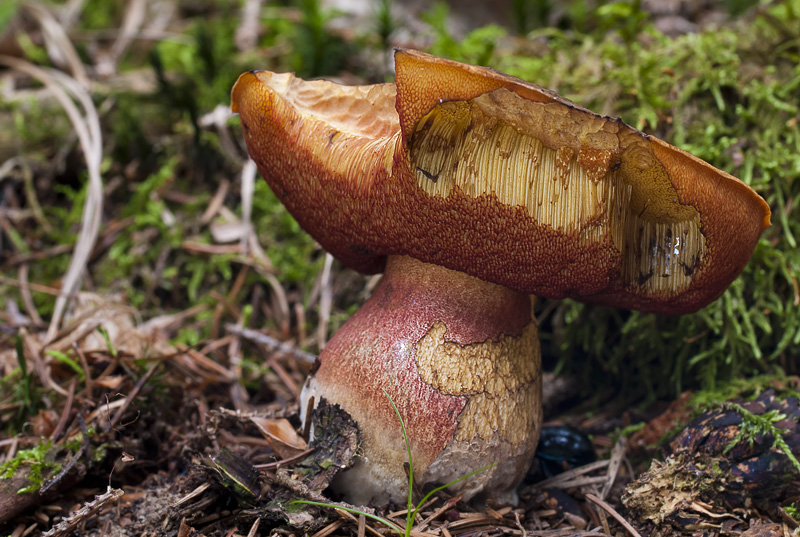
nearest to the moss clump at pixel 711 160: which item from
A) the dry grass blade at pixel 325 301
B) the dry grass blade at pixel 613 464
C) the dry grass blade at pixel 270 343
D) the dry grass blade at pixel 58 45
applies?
the dry grass blade at pixel 613 464

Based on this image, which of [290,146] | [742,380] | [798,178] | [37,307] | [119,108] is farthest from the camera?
[119,108]

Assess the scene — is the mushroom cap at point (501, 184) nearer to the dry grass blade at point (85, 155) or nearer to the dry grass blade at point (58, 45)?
the dry grass blade at point (85, 155)

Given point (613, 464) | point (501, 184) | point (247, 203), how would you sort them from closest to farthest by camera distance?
point (501, 184) → point (613, 464) → point (247, 203)

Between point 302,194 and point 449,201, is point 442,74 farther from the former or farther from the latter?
point 302,194

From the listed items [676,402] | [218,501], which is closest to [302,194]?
[218,501]

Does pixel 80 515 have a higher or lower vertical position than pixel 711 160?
lower

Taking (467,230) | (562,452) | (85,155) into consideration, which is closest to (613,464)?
(562,452)

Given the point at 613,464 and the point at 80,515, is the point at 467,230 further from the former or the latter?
the point at 80,515
